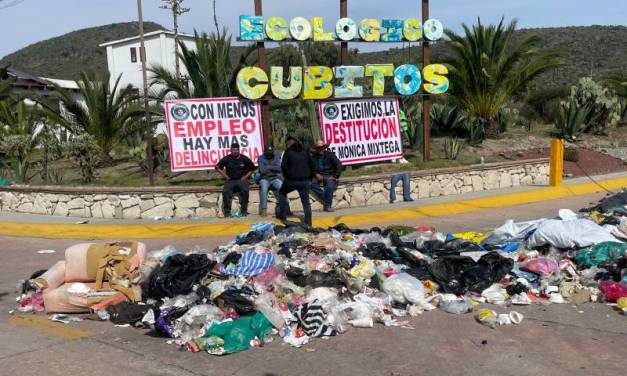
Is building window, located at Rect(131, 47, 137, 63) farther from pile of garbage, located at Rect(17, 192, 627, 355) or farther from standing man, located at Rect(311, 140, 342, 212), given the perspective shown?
pile of garbage, located at Rect(17, 192, 627, 355)

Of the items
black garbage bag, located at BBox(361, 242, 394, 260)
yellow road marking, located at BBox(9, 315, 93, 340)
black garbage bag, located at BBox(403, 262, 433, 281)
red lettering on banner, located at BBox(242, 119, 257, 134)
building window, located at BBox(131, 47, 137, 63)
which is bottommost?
yellow road marking, located at BBox(9, 315, 93, 340)

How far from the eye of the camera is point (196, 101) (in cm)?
1439

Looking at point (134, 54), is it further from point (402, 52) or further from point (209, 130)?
point (209, 130)

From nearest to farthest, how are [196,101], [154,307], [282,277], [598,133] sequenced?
[154,307], [282,277], [196,101], [598,133]

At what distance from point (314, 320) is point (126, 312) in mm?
2026

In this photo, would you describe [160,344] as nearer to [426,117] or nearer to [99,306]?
[99,306]

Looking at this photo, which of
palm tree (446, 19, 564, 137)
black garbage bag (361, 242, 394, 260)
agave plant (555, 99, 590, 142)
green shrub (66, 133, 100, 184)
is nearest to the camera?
black garbage bag (361, 242, 394, 260)

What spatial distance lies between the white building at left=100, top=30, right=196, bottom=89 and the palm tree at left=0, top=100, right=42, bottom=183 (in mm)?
34415

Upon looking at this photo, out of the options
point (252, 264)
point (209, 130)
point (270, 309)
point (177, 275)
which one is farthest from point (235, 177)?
point (270, 309)

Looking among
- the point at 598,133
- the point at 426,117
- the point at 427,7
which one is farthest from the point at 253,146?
the point at 598,133

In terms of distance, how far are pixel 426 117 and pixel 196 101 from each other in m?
6.40

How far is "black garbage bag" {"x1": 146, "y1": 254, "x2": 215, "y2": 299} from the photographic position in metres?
6.81

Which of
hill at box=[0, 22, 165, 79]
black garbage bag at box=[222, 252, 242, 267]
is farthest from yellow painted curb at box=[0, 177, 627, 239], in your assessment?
hill at box=[0, 22, 165, 79]

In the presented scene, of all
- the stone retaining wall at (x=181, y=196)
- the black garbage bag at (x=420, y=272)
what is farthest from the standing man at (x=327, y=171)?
the black garbage bag at (x=420, y=272)
